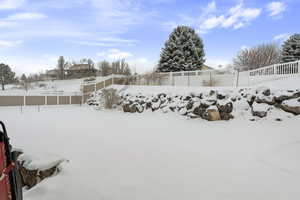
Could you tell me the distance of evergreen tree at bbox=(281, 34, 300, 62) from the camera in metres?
17.5

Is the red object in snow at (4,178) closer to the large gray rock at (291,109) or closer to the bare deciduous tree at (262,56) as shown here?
the large gray rock at (291,109)

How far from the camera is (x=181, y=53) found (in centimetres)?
1842

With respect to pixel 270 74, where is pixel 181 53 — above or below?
above

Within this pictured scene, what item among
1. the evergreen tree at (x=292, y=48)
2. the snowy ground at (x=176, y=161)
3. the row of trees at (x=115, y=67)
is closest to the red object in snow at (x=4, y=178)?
the snowy ground at (x=176, y=161)

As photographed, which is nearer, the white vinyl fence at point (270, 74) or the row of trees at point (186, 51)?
the white vinyl fence at point (270, 74)

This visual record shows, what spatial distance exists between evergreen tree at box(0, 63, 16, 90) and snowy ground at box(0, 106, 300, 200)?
1029 inches

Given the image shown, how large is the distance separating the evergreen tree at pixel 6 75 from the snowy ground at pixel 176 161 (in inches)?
1029

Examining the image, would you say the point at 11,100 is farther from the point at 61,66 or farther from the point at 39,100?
the point at 61,66

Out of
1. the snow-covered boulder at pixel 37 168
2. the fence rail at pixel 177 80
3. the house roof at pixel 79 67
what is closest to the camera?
the snow-covered boulder at pixel 37 168

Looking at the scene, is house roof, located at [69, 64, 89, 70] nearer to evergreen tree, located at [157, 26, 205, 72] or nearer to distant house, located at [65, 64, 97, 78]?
distant house, located at [65, 64, 97, 78]

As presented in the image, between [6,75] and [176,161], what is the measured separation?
3087 centimetres

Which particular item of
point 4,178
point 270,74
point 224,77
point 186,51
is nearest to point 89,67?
point 186,51

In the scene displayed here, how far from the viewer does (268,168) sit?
341 centimetres

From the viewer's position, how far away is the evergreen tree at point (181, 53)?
18406mm
